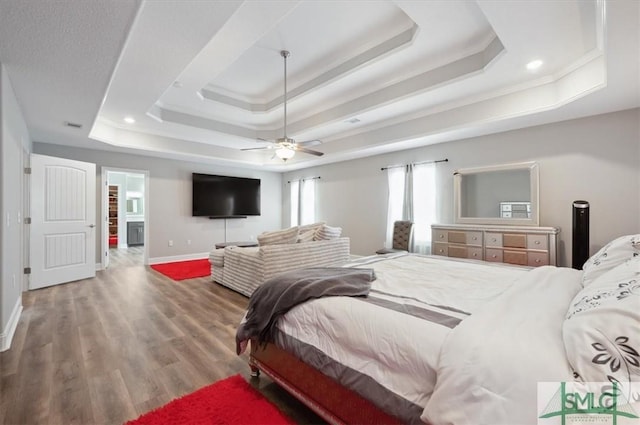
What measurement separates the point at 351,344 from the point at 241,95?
4.65m

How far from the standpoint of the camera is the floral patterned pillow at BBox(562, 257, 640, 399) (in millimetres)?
828

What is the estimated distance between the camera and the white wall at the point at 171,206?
5.81m

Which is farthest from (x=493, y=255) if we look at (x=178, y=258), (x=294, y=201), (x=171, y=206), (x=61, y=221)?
(x=61, y=221)

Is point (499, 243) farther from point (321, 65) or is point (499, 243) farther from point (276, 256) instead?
point (321, 65)

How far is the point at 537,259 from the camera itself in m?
3.88

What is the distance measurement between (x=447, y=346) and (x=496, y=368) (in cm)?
17

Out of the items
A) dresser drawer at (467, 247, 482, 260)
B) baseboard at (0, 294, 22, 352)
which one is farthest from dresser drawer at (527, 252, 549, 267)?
baseboard at (0, 294, 22, 352)

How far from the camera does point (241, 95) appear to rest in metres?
4.87

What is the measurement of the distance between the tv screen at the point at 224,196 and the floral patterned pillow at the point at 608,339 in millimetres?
7206

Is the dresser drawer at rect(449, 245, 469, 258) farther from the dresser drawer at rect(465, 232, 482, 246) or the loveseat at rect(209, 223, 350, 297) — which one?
the loveseat at rect(209, 223, 350, 297)

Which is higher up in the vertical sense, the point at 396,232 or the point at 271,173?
the point at 271,173

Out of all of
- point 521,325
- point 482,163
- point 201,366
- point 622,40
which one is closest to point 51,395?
point 201,366

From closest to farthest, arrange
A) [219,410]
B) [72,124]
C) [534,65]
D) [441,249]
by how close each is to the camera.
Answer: [219,410]
[534,65]
[72,124]
[441,249]

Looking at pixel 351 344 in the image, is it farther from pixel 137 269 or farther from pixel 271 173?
pixel 271 173
